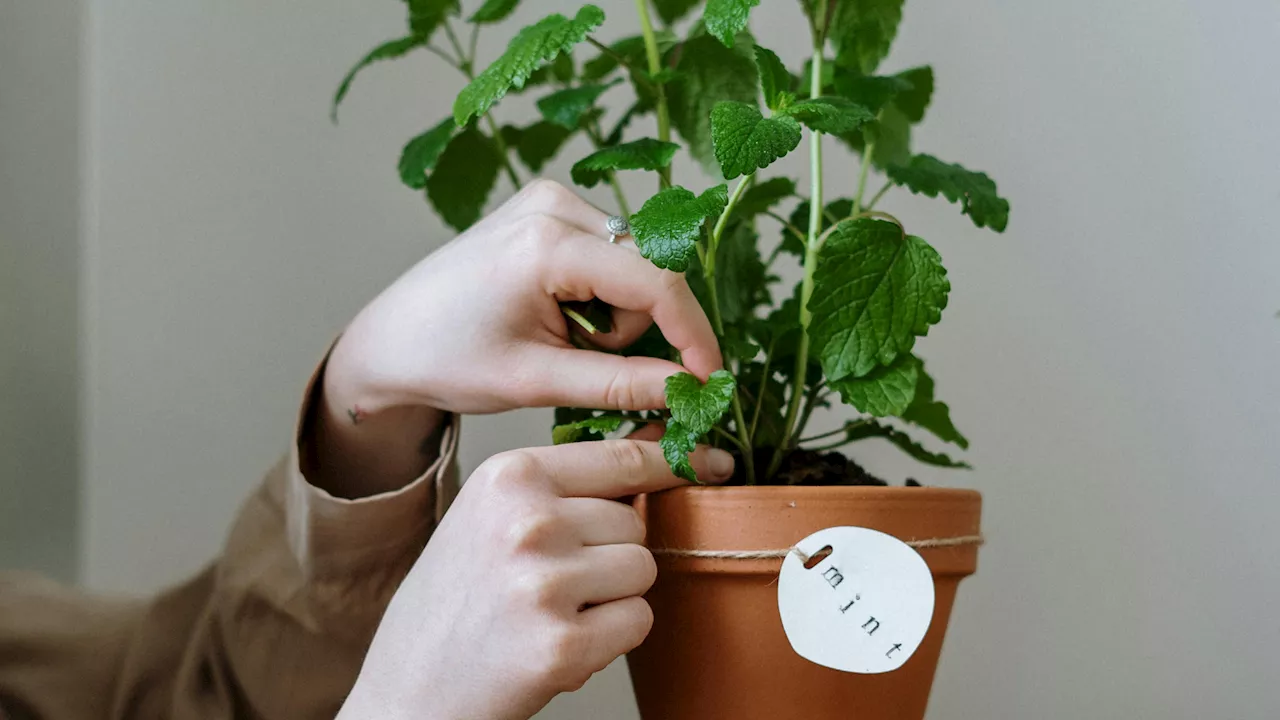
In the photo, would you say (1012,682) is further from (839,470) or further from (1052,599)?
(839,470)

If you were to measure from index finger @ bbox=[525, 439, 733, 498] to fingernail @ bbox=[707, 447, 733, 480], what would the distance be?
18 millimetres

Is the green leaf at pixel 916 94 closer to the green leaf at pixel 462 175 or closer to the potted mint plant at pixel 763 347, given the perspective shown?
the potted mint plant at pixel 763 347

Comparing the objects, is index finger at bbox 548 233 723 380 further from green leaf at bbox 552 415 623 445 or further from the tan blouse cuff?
the tan blouse cuff

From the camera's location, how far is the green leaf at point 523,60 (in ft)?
2.34

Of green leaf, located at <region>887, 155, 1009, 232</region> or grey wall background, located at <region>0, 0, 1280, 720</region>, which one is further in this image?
grey wall background, located at <region>0, 0, 1280, 720</region>

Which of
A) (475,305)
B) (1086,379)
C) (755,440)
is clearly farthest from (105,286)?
(1086,379)

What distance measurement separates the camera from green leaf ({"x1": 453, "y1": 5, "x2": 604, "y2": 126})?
0.71 m

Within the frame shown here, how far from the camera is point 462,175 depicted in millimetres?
1020

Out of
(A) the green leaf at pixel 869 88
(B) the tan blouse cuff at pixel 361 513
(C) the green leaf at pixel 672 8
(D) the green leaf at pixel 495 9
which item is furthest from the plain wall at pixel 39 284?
(A) the green leaf at pixel 869 88

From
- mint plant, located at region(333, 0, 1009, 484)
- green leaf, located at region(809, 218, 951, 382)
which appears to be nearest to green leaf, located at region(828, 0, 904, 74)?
mint plant, located at region(333, 0, 1009, 484)

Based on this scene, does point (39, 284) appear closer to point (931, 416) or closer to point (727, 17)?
point (727, 17)

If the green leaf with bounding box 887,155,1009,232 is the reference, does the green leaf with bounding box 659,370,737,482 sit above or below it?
below

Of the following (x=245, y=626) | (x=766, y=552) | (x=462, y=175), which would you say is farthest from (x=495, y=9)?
(x=245, y=626)

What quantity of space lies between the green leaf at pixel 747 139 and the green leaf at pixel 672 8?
432 mm
